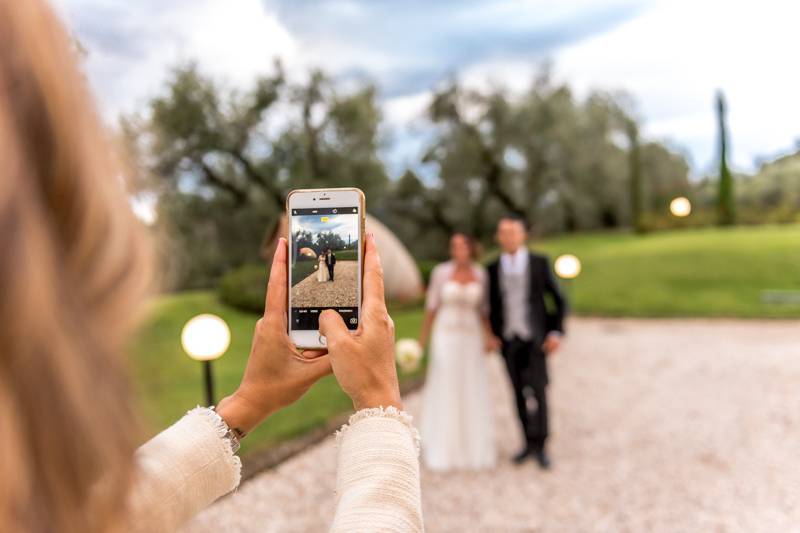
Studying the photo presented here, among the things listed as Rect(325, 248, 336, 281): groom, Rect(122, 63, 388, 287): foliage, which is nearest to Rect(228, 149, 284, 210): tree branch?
Rect(122, 63, 388, 287): foliage

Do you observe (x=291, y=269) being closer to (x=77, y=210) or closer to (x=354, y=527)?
(x=354, y=527)

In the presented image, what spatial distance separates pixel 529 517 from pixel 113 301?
522cm

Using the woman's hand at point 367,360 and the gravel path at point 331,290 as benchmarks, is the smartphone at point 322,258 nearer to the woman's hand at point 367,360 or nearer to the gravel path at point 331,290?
the gravel path at point 331,290

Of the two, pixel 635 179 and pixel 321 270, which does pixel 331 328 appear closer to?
pixel 321 270

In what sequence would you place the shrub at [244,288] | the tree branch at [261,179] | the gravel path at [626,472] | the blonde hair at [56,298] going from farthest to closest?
the tree branch at [261,179] < the shrub at [244,288] < the gravel path at [626,472] < the blonde hair at [56,298]

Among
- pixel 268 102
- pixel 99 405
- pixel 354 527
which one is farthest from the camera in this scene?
pixel 268 102

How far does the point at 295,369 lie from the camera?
1181 millimetres

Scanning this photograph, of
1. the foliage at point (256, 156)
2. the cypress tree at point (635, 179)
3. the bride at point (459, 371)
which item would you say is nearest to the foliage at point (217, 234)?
the foliage at point (256, 156)

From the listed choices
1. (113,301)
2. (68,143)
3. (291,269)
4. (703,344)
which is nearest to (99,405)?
(113,301)

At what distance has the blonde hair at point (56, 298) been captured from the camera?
0.50 meters

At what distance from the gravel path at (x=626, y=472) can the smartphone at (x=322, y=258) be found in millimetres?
4130

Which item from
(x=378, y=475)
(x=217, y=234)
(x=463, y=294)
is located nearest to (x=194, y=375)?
(x=463, y=294)

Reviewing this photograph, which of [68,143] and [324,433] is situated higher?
[68,143]

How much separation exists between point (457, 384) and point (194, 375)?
5.95m
